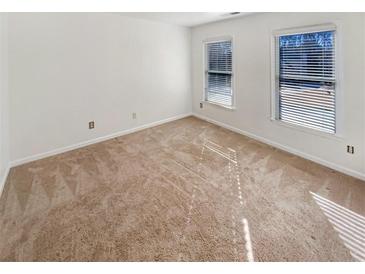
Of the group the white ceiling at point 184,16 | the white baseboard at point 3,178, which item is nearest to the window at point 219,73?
the white ceiling at point 184,16

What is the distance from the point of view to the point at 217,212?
7.23ft

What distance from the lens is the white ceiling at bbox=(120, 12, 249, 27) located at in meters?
4.01

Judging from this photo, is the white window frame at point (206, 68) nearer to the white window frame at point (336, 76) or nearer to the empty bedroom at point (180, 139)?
the empty bedroom at point (180, 139)

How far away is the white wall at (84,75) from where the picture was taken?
129 inches

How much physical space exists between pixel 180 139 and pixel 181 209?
2141 mm

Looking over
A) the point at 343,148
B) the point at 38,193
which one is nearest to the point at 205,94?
the point at 343,148

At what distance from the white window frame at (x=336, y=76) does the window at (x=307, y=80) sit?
0.11ft

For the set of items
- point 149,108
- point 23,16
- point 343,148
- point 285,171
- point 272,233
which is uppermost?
point 23,16

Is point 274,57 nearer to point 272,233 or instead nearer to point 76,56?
point 272,233

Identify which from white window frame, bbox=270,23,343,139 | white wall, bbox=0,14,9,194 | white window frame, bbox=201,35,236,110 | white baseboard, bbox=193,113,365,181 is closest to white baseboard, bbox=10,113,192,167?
white wall, bbox=0,14,9,194

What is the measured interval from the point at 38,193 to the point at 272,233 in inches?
94.1

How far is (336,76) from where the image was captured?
2871 mm

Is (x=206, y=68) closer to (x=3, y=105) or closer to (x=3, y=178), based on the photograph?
(x=3, y=105)

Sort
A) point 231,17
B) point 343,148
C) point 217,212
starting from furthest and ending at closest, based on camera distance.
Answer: point 231,17
point 343,148
point 217,212
